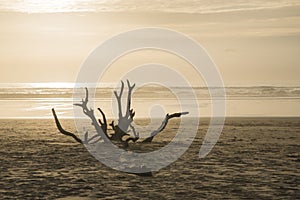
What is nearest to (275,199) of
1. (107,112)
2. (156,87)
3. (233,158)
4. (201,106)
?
(233,158)

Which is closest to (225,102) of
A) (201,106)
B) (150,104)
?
(201,106)

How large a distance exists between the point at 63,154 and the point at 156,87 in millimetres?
95327

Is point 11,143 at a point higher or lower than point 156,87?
lower

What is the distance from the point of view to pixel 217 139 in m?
42.9

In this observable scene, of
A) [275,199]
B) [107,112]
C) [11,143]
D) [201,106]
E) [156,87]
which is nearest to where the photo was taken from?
[275,199]

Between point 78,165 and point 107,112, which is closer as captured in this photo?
point 78,165

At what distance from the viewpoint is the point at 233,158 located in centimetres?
3128

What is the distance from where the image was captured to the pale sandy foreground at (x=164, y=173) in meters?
21.2

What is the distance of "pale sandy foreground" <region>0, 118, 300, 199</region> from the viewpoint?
69.6 feet

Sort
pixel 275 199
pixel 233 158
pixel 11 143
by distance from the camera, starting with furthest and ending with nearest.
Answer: pixel 11 143, pixel 233 158, pixel 275 199

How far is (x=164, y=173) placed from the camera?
2603 cm

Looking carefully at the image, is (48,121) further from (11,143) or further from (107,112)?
(11,143)

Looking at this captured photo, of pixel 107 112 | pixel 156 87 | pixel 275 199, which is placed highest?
pixel 156 87

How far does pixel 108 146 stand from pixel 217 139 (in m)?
9.98
